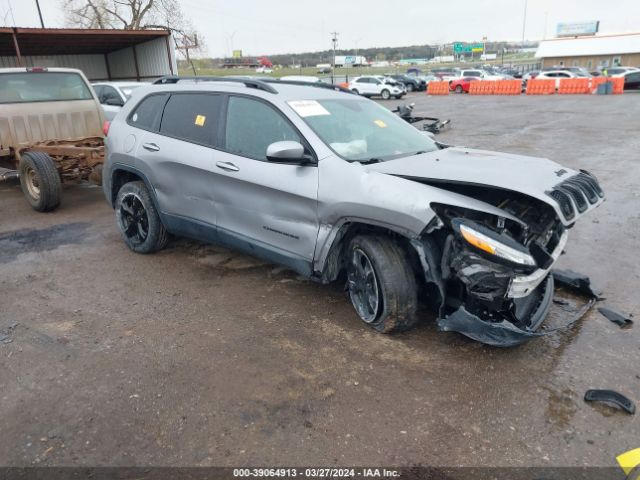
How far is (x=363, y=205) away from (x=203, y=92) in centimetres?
213

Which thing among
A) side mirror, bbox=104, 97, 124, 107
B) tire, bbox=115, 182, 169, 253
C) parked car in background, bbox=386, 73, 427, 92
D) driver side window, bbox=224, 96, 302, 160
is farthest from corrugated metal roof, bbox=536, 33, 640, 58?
tire, bbox=115, 182, 169, 253

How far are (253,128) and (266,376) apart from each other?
2028 mm

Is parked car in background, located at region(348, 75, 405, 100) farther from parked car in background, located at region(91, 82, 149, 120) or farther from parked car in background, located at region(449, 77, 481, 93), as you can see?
parked car in background, located at region(91, 82, 149, 120)

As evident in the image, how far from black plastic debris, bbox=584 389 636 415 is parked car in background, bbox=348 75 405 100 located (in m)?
28.4

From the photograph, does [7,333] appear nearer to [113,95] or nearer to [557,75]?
[113,95]

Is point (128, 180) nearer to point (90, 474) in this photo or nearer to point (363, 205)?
point (363, 205)

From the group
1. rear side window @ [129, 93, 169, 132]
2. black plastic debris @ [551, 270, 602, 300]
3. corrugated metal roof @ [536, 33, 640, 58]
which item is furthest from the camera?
corrugated metal roof @ [536, 33, 640, 58]

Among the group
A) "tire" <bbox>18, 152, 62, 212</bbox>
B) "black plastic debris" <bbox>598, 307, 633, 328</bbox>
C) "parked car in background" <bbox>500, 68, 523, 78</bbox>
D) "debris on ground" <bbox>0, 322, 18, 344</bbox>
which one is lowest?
"parked car in background" <bbox>500, 68, 523, 78</bbox>

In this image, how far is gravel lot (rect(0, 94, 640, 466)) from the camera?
2.58 metres

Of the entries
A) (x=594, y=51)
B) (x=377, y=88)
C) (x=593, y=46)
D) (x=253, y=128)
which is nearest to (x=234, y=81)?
(x=253, y=128)

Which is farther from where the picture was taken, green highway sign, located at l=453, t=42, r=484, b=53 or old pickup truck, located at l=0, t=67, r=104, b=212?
green highway sign, located at l=453, t=42, r=484, b=53

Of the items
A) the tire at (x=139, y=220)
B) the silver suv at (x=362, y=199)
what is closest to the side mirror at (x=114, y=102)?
the tire at (x=139, y=220)

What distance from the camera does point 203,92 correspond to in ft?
14.8

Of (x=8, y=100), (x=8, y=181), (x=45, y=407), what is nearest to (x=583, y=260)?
(x=45, y=407)
